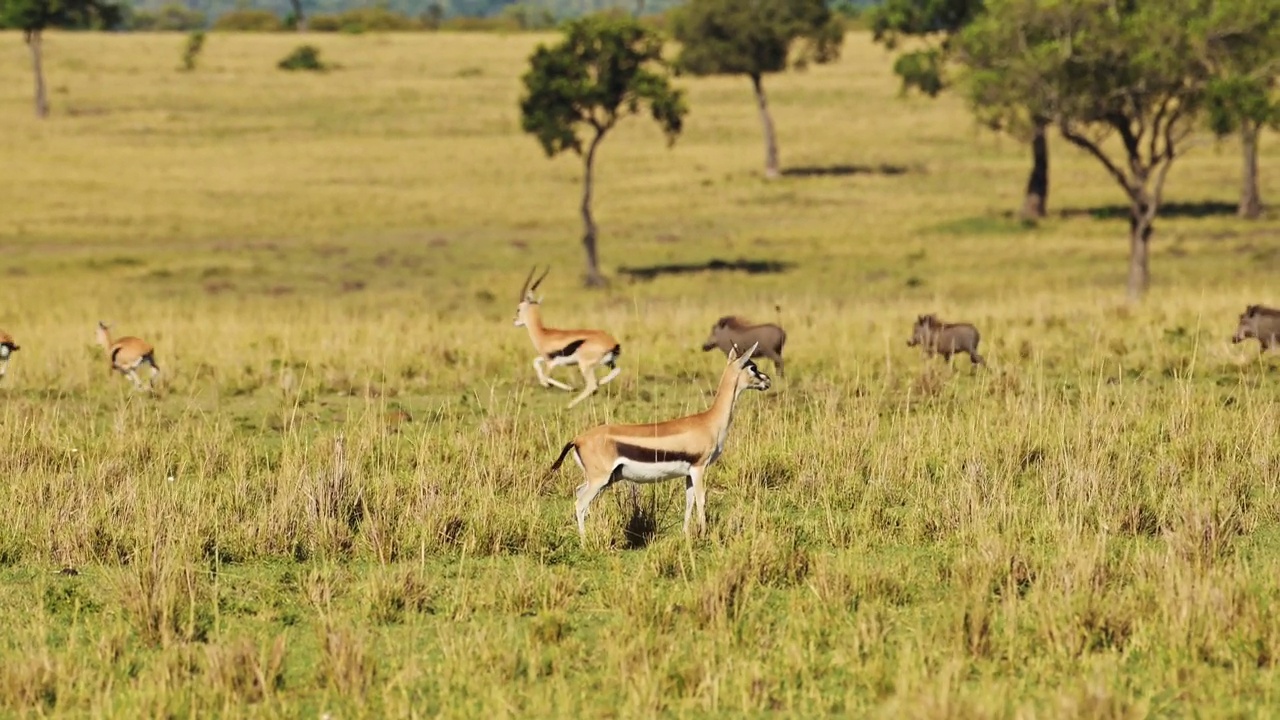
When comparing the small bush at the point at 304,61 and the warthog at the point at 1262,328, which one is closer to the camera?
the warthog at the point at 1262,328

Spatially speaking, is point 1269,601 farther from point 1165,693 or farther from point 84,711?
point 84,711

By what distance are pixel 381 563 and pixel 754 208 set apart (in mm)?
45479

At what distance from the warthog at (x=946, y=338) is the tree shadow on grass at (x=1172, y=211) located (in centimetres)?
3173

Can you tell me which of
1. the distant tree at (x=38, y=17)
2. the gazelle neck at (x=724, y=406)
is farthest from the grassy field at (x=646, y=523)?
the distant tree at (x=38, y=17)

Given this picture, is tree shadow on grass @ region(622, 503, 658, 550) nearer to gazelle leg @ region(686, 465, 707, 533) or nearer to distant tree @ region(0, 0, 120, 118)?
gazelle leg @ region(686, 465, 707, 533)

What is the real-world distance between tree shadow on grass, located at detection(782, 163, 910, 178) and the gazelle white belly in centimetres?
5286

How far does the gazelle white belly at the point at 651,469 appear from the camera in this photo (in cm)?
861

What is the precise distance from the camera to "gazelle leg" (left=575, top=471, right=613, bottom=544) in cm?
874

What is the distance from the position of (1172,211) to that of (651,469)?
143ft

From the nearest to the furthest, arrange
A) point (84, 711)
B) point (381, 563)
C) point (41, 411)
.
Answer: point (84, 711)
point (381, 563)
point (41, 411)

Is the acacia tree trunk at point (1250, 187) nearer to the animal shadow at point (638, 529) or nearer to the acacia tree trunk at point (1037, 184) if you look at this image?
the acacia tree trunk at point (1037, 184)

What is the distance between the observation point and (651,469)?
28.3 feet

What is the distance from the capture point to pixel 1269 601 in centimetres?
761

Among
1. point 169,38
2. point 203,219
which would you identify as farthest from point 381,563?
point 169,38
